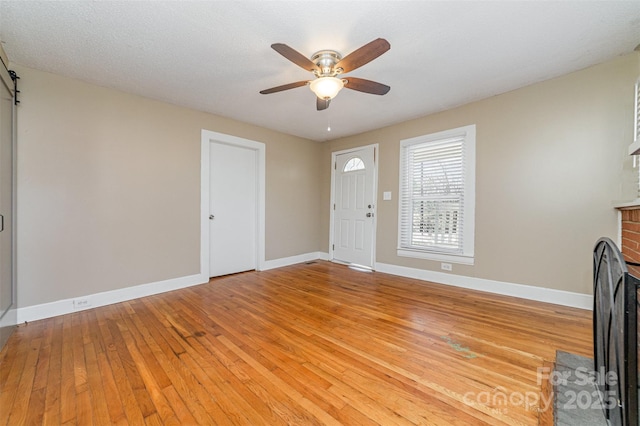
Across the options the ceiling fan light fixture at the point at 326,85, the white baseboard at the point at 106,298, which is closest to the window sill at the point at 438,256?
the ceiling fan light fixture at the point at 326,85

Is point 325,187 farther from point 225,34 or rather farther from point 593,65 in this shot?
point 593,65

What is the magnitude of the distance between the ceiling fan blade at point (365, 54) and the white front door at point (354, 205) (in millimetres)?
2635

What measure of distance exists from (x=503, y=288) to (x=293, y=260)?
3.36 m

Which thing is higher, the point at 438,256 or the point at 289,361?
the point at 438,256

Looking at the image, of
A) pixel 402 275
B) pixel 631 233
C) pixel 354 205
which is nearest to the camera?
pixel 631 233

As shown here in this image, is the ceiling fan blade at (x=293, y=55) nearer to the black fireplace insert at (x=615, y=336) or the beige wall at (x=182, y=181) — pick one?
the black fireplace insert at (x=615, y=336)

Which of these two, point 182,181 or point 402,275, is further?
point 402,275

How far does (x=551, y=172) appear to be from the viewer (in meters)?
2.84

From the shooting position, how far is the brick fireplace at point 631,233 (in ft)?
6.28

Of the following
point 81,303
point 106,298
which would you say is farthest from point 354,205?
point 81,303

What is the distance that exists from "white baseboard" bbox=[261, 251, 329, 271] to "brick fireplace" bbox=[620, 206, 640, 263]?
407 cm

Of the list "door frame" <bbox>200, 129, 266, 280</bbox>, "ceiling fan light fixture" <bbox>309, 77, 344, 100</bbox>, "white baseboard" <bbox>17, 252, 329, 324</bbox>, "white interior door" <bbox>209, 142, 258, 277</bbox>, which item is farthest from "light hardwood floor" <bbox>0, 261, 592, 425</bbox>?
"ceiling fan light fixture" <bbox>309, 77, 344, 100</bbox>

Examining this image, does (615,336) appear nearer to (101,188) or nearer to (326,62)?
(326,62)

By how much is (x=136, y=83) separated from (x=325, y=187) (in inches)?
138
